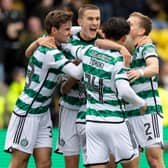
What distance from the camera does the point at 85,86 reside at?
979 centimetres

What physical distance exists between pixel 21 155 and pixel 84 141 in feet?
2.16

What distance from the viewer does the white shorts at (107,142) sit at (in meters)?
9.59

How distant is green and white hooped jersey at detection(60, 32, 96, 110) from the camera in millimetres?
10242

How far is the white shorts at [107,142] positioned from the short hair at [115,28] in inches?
33.0

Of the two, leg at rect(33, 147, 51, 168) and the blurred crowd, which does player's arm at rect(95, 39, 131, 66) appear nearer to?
leg at rect(33, 147, 51, 168)

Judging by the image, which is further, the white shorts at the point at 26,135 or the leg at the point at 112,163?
the leg at the point at 112,163

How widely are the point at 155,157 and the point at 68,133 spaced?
0.93 m

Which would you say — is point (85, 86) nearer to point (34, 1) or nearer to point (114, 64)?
point (114, 64)

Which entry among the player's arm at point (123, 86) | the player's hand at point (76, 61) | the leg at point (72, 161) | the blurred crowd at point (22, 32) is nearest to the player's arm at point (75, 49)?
the player's hand at point (76, 61)

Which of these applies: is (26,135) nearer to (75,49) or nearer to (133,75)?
(75,49)

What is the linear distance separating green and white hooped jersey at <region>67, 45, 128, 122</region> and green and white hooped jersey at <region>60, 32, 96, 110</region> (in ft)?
1.83

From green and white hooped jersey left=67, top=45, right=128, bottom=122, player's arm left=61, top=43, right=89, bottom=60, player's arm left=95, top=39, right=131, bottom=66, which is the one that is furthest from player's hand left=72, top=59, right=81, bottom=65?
player's arm left=95, top=39, right=131, bottom=66

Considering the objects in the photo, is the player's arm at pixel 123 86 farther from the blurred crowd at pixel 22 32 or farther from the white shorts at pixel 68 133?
the blurred crowd at pixel 22 32

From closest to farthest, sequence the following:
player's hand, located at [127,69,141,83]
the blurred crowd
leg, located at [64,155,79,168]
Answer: player's hand, located at [127,69,141,83]
leg, located at [64,155,79,168]
the blurred crowd
